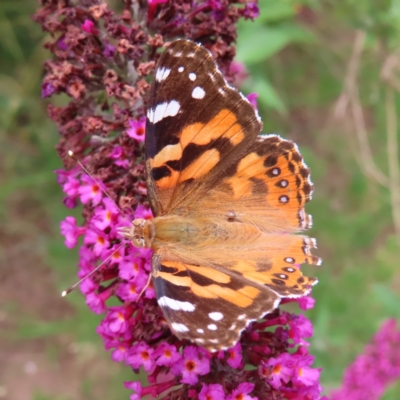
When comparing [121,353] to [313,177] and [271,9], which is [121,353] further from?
[313,177]

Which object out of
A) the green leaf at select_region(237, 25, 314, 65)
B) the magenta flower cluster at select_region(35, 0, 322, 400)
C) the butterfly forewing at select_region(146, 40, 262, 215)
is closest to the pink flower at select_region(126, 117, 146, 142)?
the magenta flower cluster at select_region(35, 0, 322, 400)

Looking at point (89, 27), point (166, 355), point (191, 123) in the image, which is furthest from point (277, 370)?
point (89, 27)

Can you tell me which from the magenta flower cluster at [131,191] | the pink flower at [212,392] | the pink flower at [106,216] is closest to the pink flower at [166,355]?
the magenta flower cluster at [131,191]

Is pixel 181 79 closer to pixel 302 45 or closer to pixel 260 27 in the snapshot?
pixel 260 27

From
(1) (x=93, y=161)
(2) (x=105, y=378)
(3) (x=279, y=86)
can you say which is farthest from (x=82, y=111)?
(2) (x=105, y=378)

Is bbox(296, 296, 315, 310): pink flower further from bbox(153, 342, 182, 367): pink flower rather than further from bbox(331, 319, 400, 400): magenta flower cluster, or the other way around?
bbox(331, 319, 400, 400): magenta flower cluster
